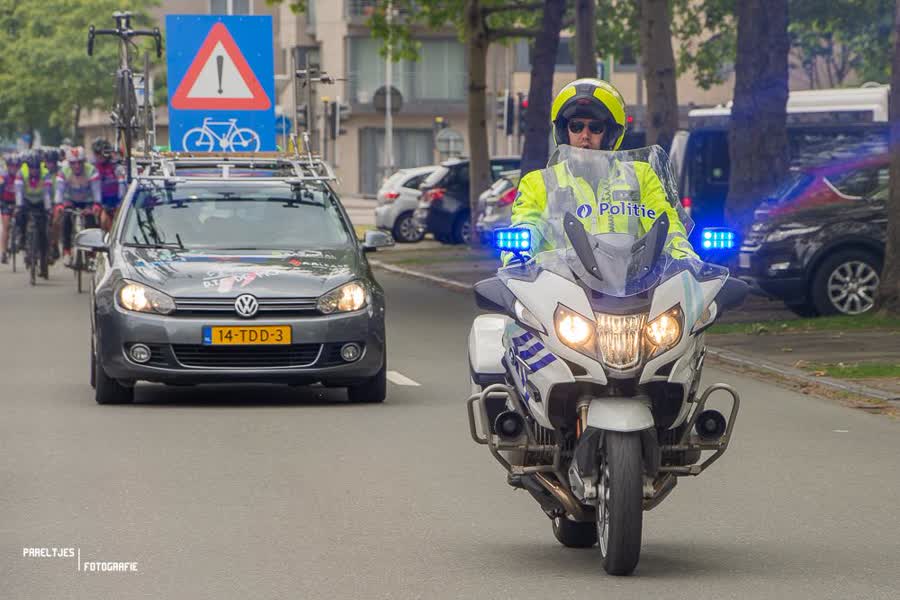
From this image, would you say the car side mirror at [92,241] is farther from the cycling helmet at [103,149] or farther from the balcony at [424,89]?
the balcony at [424,89]

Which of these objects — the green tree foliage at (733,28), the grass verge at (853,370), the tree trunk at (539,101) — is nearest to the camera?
the grass verge at (853,370)

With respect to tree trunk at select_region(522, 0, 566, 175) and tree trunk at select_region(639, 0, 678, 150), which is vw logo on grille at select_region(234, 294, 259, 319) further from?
tree trunk at select_region(522, 0, 566, 175)

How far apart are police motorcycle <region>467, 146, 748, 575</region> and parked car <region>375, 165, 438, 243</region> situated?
111ft

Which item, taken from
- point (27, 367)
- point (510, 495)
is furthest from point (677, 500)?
point (27, 367)

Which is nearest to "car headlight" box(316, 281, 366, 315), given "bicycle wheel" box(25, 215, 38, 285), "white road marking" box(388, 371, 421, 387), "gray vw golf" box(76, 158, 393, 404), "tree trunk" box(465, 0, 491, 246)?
"gray vw golf" box(76, 158, 393, 404)

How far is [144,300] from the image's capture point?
40.9 feet

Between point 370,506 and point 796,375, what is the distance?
6.71 metres

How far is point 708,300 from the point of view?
700 cm

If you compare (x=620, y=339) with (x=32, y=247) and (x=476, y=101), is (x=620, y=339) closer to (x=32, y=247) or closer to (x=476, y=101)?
(x=32, y=247)

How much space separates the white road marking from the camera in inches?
565

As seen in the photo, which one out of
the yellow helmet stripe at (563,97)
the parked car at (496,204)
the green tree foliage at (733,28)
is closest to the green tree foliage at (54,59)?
the green tree foliage at (733,28)

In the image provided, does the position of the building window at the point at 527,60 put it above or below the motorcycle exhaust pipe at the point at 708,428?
above

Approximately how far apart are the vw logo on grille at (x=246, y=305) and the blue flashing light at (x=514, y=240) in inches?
223

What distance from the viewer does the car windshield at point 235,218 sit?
13508mm
